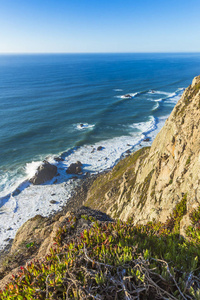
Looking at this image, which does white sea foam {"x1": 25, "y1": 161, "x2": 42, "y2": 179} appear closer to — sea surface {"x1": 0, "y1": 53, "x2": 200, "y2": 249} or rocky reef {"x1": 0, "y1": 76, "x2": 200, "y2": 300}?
sea surface {"x1": 0, "y1": 53, "x2": 200, "y2": 249}

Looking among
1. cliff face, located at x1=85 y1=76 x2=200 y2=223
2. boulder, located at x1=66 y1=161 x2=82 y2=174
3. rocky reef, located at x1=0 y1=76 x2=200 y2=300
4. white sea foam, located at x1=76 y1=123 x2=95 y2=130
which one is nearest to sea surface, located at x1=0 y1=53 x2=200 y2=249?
white sea foam, located at x1=76 y1=123 x2=95 y2=130

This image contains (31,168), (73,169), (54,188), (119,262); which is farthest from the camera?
(31,168)

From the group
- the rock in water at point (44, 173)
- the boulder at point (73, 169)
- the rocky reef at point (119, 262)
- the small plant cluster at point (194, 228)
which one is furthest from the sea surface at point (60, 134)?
the small plant cluster at point (194, 228)

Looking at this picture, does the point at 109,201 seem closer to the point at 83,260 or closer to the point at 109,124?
the point at 83,260

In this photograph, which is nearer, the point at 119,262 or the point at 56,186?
the point at 119,262

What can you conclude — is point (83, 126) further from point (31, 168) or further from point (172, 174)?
point (172, 174)

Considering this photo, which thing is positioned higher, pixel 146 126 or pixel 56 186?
pixel 146 126

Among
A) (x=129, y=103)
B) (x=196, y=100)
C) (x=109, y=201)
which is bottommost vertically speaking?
(x=109, y=201)

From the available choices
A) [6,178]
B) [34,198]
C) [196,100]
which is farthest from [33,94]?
[196,100]

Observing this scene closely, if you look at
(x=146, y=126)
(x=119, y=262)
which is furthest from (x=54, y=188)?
(x=146, y=126)
